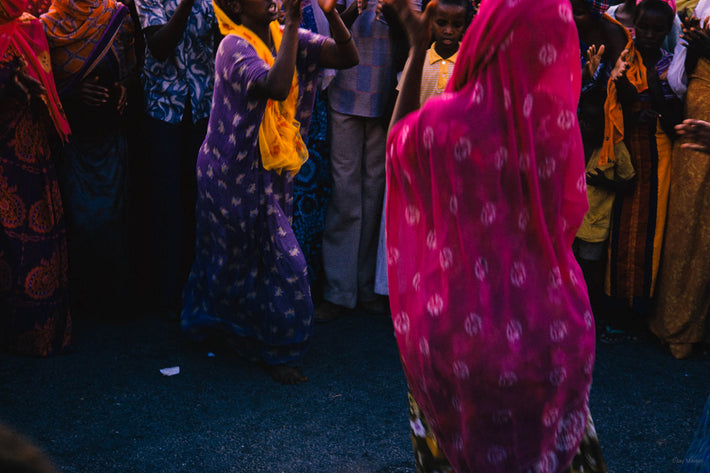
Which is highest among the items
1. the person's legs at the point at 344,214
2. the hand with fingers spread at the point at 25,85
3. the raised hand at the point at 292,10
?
the raised hand at the point at 292,10

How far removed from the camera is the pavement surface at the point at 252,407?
11.0 feet

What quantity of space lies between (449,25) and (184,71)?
171cm

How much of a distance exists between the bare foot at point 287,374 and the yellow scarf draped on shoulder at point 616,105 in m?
2.34

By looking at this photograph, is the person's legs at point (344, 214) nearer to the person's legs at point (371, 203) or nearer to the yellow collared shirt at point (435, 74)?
the person's legs at point (371, 203)

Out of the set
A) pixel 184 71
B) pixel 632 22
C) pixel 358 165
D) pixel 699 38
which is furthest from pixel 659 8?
pixel 184 71

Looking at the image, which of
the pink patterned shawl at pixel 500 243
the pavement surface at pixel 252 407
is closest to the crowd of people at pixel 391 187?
the pink patterned shawl at pixel 500 243

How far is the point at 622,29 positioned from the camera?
4688mm

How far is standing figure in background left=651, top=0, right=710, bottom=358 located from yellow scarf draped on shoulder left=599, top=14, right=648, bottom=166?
0.65 feet

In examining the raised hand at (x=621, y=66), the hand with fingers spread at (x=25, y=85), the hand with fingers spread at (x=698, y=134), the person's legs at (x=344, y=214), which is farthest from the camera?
the person's legs at (x=344, y=214)

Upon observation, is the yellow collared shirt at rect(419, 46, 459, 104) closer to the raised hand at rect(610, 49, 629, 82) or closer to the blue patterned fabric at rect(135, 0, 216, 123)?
the raised hand at rect(610, 49, 629, 82)

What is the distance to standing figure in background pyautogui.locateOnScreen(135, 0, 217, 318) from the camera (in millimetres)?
4578

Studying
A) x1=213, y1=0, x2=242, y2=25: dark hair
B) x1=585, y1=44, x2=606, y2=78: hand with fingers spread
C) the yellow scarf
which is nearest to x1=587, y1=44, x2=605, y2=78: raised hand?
x1=585, y1=44, x2=606, y2=78: hand with fingers spread

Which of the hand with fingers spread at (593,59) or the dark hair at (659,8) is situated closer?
the hand with fingers spread at (593,59)

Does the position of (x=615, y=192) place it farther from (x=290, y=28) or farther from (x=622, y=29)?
(x=290, y=28)
